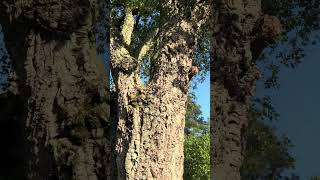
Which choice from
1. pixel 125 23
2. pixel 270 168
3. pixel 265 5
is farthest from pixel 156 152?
pixel 270 168

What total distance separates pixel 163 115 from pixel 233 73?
4336 mm

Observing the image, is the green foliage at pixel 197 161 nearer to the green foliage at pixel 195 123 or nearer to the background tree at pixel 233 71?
the green foliage at pixel 195 123

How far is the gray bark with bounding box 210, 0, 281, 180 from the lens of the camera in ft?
20.5

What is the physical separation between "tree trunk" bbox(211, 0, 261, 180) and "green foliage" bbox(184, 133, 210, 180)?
29576mm

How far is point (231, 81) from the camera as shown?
6.39 metres

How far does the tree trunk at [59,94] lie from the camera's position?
4617mm

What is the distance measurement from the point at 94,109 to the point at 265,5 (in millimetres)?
7301

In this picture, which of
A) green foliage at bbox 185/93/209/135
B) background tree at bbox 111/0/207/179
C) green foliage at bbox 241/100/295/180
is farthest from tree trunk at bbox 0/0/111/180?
green foliage at bbox 185/93/209/135

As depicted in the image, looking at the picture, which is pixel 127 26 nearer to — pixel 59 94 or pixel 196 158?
pixel 59 94

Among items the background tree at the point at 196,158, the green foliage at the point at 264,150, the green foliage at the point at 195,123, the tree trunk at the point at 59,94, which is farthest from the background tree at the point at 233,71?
the green foliage at the point at 195,123

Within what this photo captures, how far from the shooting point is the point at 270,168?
20.6 metres

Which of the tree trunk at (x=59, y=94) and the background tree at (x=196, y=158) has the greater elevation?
the background tree at (x=196, y=158)

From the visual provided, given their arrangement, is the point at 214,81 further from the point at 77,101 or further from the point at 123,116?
the point at 123,116

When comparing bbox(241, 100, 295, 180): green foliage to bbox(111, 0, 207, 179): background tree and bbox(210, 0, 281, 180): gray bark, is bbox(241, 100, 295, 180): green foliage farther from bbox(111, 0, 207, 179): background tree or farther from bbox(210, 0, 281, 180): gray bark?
bbox(210, 0, 281, 180): gray bark
